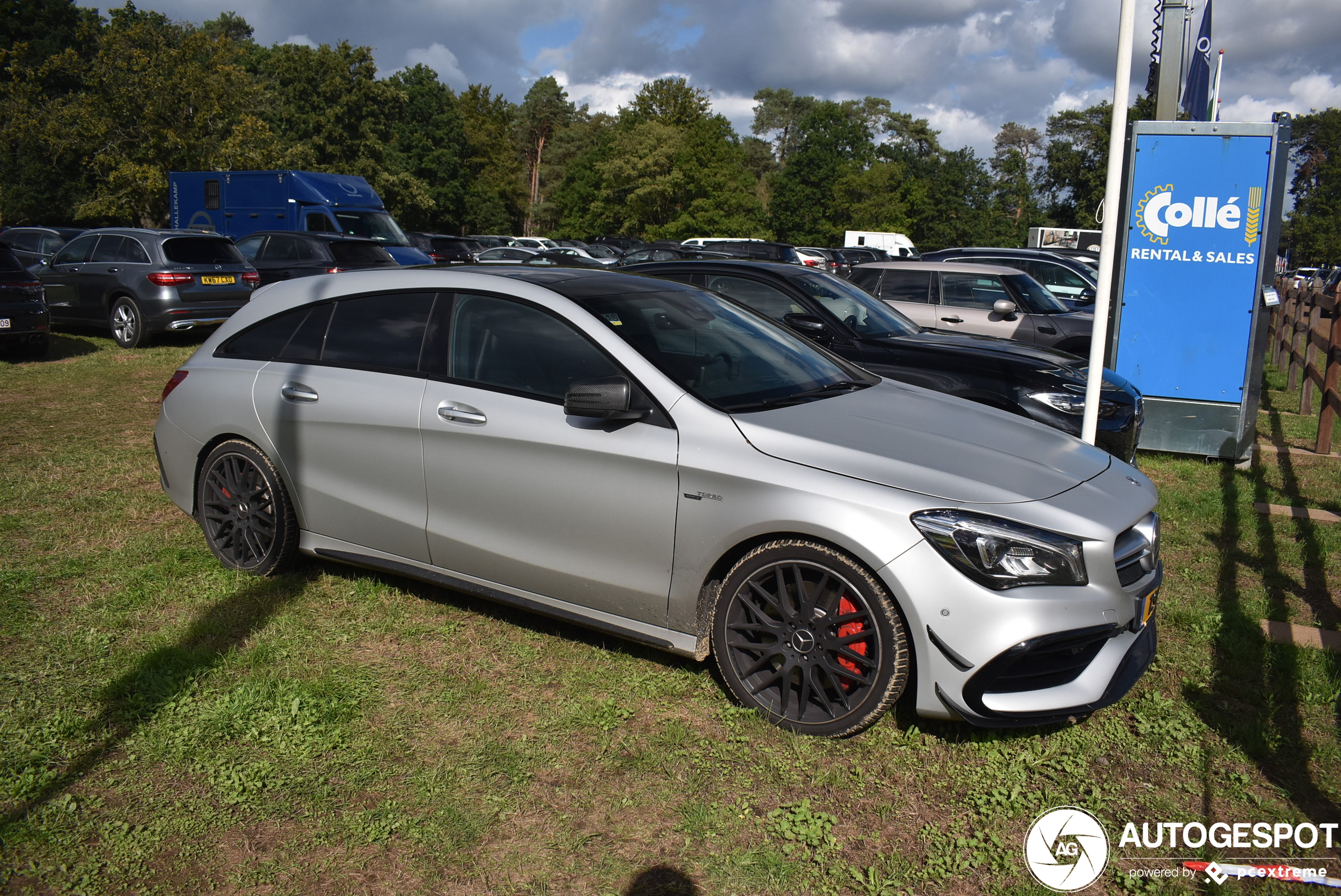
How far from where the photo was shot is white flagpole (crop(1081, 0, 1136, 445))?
4.64 meters

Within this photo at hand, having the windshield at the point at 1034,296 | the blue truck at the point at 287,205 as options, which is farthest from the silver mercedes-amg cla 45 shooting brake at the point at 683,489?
the blue truck at the point at 287,205

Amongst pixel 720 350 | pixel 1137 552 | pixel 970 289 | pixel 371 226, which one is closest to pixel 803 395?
pixel 720 350

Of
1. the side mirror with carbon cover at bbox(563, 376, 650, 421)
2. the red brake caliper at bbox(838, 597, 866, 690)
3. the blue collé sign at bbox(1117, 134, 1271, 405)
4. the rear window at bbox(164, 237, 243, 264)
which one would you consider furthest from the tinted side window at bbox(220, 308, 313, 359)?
the rear window at bbox(164, 237, 243, 264)

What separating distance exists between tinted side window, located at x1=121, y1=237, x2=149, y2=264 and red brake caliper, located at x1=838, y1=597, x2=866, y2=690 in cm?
1357

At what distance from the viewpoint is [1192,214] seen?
8.17 m

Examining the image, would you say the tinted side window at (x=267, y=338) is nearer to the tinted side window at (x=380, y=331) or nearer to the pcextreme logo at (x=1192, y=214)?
the tinted side window at (x=380, y=331)

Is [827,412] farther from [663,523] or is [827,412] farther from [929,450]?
[663,523]

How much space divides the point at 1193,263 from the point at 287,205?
17674mm

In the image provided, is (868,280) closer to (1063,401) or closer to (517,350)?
(1063,401)

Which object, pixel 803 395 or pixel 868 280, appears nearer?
pixel 803 395

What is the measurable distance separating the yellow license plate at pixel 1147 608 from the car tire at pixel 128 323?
551 inches

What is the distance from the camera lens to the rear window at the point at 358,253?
52.4ft

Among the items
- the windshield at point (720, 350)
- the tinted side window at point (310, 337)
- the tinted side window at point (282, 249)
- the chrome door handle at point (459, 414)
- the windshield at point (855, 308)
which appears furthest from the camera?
the tinted side window at point (282, 249)

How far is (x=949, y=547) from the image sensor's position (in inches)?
126
